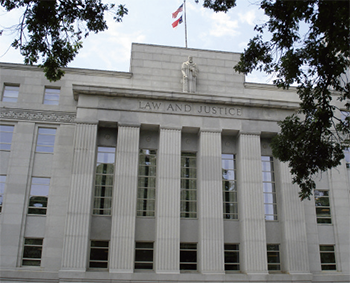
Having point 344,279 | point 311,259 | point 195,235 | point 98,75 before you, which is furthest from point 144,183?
point 344,279

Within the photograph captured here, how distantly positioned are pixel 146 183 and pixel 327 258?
13446 millimetres

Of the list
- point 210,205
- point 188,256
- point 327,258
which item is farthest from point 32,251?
point 327,258

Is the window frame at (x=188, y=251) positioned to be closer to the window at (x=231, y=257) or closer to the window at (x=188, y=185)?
the window at (x=188, y=185)

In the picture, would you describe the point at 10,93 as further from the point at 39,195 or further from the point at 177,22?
the point at 177,22

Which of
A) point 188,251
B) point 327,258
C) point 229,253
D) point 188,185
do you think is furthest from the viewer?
point 327,258

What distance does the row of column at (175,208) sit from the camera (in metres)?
22.1

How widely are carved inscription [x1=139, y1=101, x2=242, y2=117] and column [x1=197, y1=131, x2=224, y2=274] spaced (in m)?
1.54

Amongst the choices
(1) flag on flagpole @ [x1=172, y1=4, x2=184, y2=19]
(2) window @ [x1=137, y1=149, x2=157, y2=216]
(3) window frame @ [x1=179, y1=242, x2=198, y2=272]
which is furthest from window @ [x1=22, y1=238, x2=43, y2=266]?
(1) flag on flagpole @ [x1=172, y1=4, x2=184, y2=19]

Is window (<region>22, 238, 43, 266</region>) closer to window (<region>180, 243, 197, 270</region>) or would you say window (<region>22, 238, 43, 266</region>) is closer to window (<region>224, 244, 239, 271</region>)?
window (<region>180, 243, 197, 270</region>)

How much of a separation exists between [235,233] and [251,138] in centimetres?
656

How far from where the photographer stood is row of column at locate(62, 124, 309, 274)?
22109 mm

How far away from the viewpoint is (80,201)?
22.5 meters

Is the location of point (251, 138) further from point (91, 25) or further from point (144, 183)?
point (91, 25)

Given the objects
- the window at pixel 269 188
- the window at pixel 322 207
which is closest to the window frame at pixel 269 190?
the window at pixel 269 188
